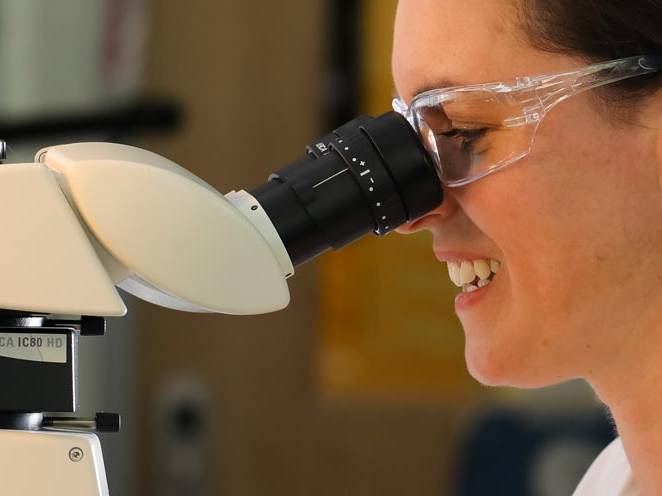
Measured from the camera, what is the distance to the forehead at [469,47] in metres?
1.12

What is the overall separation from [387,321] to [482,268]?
2.33 meters

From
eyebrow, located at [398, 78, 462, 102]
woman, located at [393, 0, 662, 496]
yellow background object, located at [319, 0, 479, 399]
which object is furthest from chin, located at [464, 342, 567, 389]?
yellow background object, located at [319, 0, 479, 399]

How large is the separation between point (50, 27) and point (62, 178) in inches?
88.3

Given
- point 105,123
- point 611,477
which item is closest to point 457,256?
point 611,477

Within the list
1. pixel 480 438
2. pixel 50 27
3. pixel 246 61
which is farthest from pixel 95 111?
pixel 480 438

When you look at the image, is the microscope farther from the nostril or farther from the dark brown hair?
the dark brown hair

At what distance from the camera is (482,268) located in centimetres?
124

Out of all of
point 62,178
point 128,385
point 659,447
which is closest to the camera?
point 62,178

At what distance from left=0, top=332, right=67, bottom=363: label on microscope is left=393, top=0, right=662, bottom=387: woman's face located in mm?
380

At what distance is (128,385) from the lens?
11.0 feet

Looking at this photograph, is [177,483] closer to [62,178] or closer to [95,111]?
[95,111]

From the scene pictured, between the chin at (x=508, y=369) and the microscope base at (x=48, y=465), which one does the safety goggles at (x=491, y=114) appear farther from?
the microscope base at (x=48, y=465)

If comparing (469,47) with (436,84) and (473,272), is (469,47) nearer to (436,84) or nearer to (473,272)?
(436,84)

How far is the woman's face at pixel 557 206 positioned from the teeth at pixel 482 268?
0.13 ft
